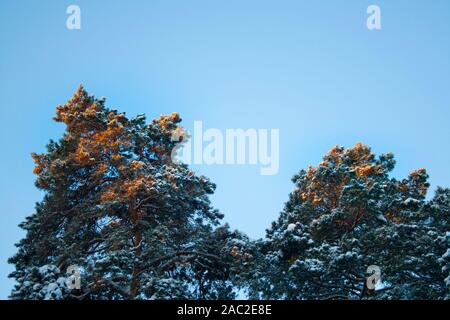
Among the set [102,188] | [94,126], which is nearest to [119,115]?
[94,126]

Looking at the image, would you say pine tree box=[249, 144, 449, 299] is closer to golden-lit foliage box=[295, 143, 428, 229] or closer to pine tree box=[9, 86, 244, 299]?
golden-lit foliage box=[295, 143, 428, 229]

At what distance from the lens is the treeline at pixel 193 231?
18.8m

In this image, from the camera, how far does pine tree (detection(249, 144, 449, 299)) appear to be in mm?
18828

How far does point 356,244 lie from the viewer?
19516 mm

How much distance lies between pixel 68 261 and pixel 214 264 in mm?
5661

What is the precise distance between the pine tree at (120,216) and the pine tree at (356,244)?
7.22ft

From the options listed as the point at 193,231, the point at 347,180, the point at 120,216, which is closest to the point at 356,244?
the point at 347,180

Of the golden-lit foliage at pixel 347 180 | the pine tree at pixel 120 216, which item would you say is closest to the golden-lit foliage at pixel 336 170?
the golden-lit foliage at pixel 347 180

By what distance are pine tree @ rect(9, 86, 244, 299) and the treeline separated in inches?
1.8

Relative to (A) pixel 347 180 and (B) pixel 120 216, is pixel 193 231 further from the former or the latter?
(A) pixel 347 180

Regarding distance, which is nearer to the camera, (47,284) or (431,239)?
(47,284)

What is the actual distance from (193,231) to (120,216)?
2971 mm

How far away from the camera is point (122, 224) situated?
20953 mm
